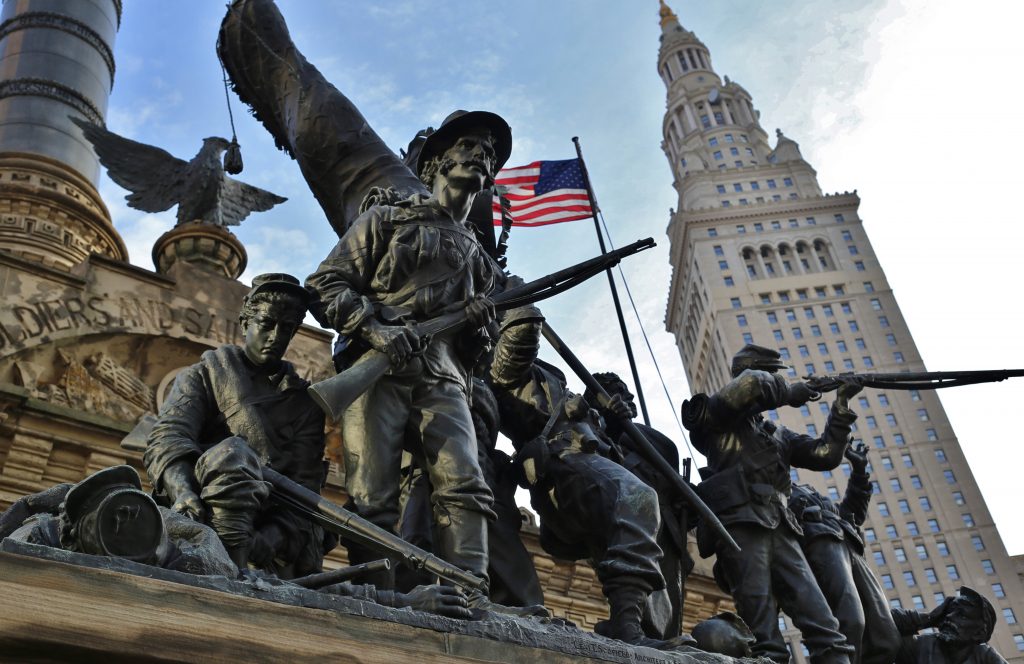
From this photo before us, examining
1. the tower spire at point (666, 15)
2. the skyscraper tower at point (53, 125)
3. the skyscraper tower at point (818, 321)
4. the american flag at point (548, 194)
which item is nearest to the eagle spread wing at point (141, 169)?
the skyscraper tower at point (53, 125)

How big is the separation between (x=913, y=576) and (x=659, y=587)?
7434 cm

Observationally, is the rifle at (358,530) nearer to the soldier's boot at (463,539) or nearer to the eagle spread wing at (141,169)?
the soldier's boot at (463,539)

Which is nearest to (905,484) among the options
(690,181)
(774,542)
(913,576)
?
(913,576)

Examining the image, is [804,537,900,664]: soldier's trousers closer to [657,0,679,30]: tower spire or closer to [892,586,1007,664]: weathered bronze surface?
[892,586,1007,664]: weathered bronze surface

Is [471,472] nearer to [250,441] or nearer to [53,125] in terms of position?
[250,441]

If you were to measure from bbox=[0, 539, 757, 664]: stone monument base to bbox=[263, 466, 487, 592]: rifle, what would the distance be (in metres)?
0.67

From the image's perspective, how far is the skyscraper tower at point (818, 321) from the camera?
74.1 m

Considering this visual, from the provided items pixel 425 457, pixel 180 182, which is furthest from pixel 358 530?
pixel 180 182

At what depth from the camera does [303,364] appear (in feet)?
57.7

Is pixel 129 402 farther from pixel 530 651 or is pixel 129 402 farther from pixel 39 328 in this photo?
pixel 530 651

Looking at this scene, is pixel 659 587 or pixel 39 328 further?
pixel 39 328

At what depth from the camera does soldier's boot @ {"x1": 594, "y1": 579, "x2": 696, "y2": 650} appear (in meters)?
5.46

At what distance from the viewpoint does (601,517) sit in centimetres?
623

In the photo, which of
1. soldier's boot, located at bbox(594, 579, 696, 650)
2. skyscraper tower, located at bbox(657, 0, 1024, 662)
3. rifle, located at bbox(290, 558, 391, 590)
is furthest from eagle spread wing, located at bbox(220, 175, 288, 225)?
skyscraper tower, located at bbox(657, 0, 1024, 662)
